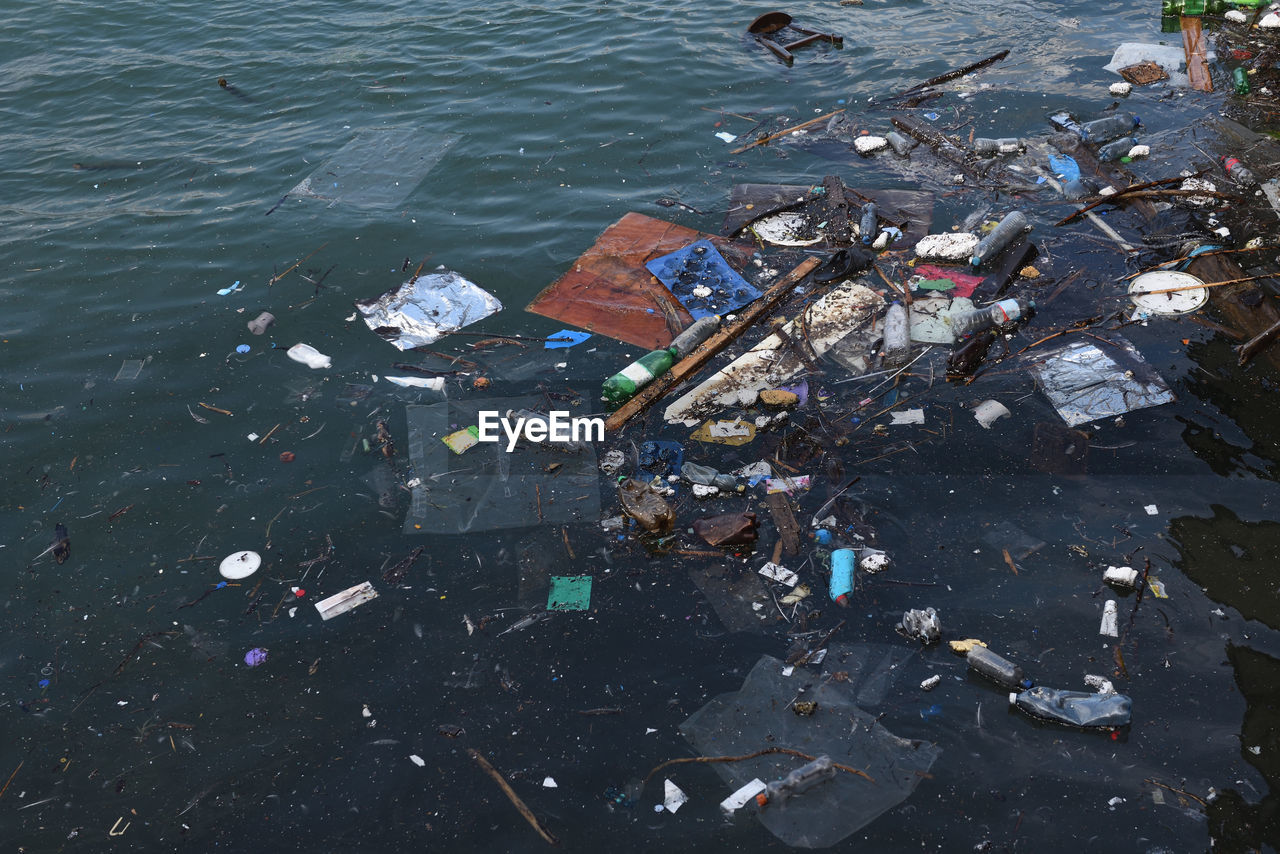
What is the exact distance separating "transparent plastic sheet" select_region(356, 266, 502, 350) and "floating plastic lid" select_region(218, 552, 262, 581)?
7.08ft

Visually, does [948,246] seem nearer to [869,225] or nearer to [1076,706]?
[869,225]

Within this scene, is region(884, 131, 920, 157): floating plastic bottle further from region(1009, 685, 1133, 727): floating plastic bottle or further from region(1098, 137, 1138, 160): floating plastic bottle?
region(1009, 685, 1133, 727): floating plastic bottle

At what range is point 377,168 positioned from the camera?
8.77 m

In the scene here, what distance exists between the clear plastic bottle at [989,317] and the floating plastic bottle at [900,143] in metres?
2.70

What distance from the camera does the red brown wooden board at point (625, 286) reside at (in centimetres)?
674

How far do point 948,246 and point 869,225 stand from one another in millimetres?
709

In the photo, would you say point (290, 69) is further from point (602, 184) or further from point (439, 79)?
point (602, 184)

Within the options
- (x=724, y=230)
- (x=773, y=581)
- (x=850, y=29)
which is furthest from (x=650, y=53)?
(x=773, y=581)

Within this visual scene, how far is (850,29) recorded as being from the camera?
10.6 meters

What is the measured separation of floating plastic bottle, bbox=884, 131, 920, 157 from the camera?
828 cm

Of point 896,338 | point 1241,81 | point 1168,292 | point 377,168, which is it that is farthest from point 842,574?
point 1241,81

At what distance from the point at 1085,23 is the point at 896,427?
312 inches

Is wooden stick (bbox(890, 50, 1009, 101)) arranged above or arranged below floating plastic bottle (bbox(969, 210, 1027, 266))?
above

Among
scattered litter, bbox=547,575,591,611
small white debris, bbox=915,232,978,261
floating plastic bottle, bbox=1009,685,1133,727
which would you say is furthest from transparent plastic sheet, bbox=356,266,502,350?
floating plastic bottle, bbox=1009,685,1133,727
